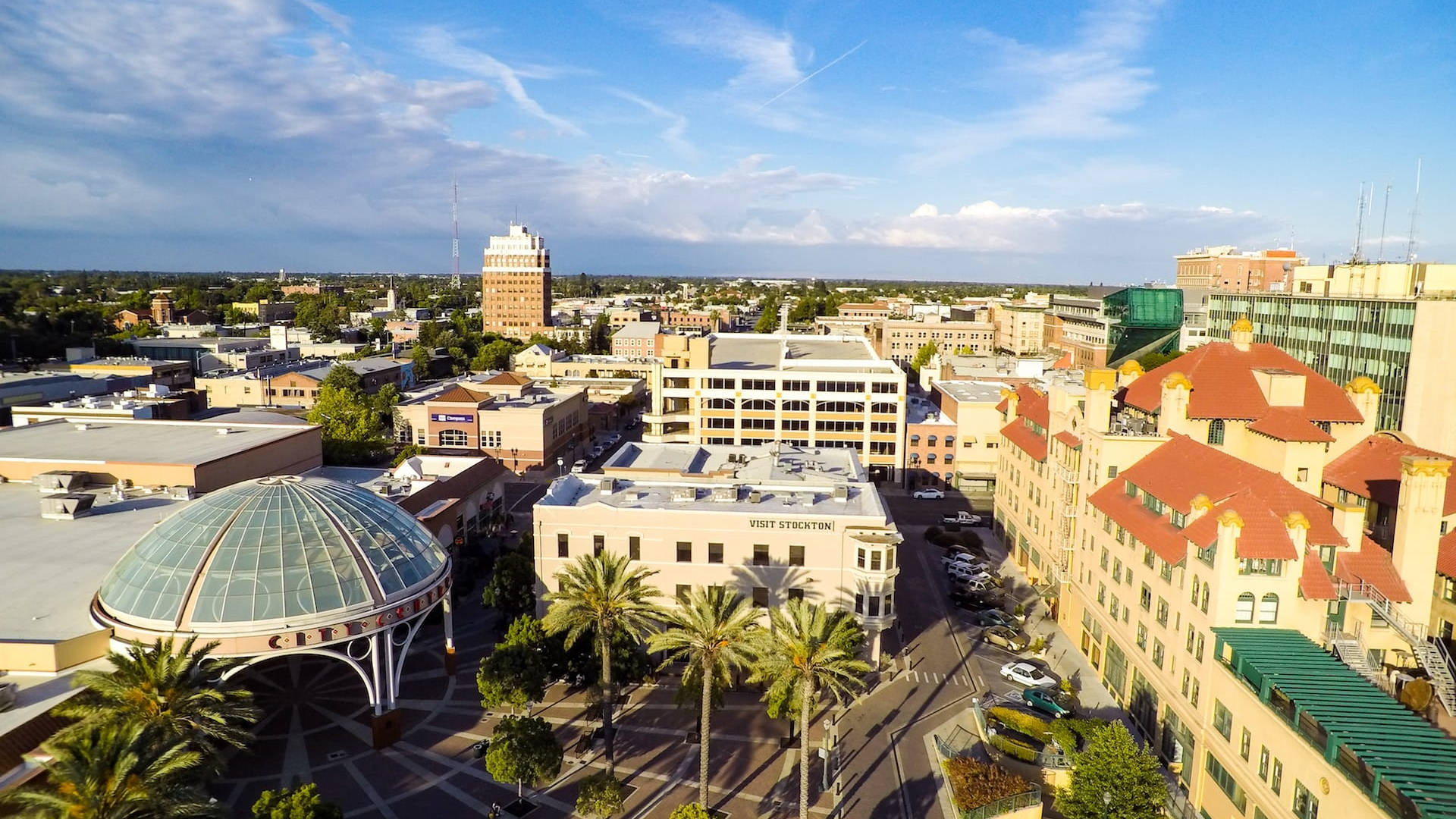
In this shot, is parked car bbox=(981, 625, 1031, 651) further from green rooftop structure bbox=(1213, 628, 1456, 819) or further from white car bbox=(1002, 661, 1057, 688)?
green rooftop structure bbox=(1213, 628, 1456, 819)

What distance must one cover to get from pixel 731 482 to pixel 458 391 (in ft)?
188

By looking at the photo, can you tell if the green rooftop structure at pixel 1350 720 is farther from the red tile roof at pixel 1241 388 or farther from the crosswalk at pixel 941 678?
the red tile roof at pixel 1241 388

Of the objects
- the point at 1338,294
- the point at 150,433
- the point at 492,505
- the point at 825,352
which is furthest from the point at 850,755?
the point at 1338,294

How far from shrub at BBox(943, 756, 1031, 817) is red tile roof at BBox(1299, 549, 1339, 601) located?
601 inches

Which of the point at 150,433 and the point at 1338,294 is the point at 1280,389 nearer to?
the point at 1338,294

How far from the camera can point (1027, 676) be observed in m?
49.0

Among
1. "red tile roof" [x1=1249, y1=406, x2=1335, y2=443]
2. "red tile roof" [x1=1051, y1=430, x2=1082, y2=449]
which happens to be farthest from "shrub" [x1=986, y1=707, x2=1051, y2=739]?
"red tile roof" [x1=1249, y1=406, x2=1335, y2=443]

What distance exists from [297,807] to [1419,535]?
4931 cm

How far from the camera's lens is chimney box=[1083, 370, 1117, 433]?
169 ft

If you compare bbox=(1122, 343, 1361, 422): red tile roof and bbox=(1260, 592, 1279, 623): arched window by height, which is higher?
bbox=(1122, 343, 1361, 422): red tile roof

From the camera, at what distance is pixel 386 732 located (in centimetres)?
4081

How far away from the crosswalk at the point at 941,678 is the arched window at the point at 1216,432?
2126 centimetres

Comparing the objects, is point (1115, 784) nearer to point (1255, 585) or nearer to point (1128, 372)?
point (1255, 585)

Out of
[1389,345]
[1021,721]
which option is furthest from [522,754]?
[1389,345]
